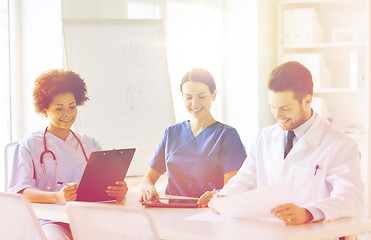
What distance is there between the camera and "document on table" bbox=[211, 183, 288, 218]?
1604 mm

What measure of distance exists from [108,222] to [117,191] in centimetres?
77

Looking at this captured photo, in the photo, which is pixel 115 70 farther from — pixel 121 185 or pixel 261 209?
pixel 261 209

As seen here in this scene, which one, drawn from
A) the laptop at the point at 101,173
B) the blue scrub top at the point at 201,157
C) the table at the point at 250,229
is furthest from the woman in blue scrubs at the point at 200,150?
the table at the point at 250,229

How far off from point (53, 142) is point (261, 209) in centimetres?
108

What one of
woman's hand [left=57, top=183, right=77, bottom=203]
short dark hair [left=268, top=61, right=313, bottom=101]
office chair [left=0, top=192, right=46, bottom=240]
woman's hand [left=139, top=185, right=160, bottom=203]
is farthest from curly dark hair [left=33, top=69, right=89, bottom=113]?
short dark hair [left=268, top=61, right=313, bottom=101]

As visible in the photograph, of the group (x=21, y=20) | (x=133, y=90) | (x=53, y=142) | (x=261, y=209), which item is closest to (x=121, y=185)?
(x=53, y=142)

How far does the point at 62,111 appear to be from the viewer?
2.31m

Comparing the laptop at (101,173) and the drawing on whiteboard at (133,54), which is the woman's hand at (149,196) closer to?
the laptop at (101,173)

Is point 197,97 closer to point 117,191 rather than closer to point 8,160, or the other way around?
point 117,191

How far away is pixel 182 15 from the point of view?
422 cm

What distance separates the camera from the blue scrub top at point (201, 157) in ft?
7.73

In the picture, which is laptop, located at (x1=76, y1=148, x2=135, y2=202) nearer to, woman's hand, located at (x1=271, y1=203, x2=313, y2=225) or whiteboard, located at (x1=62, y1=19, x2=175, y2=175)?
woman's hand, located at (x1=271, y1=203, x2=313, y2=225)

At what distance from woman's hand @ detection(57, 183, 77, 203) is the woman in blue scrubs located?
0.32 m

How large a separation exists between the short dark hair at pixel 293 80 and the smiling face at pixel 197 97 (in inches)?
22.4
